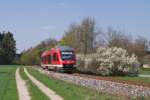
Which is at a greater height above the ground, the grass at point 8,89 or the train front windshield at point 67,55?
the train front windshield at point 67,55

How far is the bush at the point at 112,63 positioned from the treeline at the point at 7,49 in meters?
115

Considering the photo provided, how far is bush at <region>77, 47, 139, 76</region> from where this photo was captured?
57.0 metres

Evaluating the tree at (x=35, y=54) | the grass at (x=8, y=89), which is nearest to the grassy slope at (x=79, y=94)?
the grass at (x=8, y=89)

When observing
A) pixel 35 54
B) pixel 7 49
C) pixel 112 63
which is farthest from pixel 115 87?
pixel 7 49

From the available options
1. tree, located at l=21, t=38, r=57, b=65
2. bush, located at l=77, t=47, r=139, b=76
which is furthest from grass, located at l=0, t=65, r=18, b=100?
tree, located at l=21, t=38, r=57, b=65

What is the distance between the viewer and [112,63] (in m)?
57.1

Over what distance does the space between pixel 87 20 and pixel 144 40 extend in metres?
47.2

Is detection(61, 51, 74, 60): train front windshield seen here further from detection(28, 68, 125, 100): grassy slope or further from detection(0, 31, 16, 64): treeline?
detection(0, 31, 16, 64): treeline

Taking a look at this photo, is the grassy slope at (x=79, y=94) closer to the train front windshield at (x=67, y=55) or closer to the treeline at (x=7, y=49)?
the train front windshield at (x=67, y=55)

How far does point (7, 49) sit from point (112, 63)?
123 metres

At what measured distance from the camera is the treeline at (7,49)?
173 meters

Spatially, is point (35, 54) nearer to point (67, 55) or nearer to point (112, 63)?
point (112, 63)

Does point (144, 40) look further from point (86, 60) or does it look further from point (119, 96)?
point (119, 96)

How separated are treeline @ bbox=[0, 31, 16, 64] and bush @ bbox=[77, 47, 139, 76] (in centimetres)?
11497
